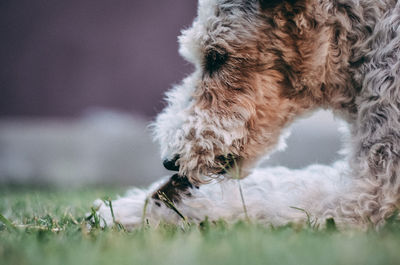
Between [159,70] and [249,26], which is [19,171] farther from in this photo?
[249,26]

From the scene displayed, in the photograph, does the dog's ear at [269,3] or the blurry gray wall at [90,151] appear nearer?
the dog's ear at [269,3]

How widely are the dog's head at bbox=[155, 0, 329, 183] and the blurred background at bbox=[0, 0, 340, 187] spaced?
4179mm

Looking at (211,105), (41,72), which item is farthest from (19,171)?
(211,105)

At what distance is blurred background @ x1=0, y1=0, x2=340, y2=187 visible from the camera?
6.75 m

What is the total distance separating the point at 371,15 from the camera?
92.4 inches

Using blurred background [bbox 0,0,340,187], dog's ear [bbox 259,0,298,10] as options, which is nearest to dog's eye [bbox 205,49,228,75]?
dog's ear [bbox 259,0,298,10]

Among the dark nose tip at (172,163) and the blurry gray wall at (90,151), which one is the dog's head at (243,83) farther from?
the blurry gray wall at (90,151)

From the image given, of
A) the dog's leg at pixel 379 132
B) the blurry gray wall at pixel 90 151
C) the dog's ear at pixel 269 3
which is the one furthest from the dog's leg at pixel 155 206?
the blurry gray wall at pixel 90 151

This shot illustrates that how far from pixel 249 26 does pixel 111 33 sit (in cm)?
579

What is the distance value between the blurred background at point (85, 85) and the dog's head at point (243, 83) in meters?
4.18

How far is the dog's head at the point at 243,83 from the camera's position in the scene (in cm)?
240

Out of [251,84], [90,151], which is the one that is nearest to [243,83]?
[251,84]

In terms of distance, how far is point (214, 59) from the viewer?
2586mm

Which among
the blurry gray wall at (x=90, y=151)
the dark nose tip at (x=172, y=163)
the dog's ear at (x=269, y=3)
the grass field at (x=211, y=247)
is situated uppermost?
the blurry gray wall at (x=90, y=151)
